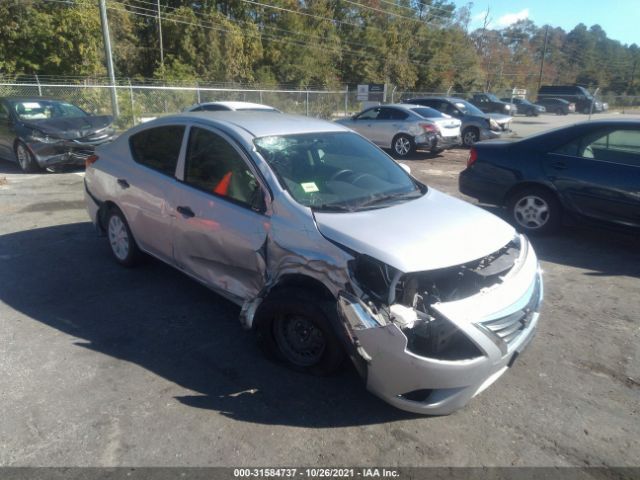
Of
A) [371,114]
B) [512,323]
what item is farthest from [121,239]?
[371,114]

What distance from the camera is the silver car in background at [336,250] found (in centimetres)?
271

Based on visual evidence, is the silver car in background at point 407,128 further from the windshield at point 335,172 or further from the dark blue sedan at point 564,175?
the windshield at point 335,172

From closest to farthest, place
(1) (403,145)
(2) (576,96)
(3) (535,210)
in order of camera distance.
Answer: (3) (535,210)
(1) (403,145)
(2) (576,96)

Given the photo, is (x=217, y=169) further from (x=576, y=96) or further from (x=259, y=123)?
(x=576, y=96)

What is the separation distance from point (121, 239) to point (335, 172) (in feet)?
8.31

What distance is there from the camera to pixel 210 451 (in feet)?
8.75

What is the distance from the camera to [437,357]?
2.67 m

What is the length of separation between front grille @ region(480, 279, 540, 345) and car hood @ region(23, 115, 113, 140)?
999 cm

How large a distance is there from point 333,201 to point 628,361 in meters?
2.47

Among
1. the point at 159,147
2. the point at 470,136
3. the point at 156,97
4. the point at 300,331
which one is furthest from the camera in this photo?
the point at 156,97

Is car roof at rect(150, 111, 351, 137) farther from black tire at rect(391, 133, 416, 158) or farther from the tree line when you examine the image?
the tree line

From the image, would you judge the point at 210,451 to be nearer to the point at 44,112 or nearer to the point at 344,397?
the point at 344,397

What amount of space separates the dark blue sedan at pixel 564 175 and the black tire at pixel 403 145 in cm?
671

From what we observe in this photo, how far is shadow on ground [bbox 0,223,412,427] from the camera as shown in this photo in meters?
3.06
